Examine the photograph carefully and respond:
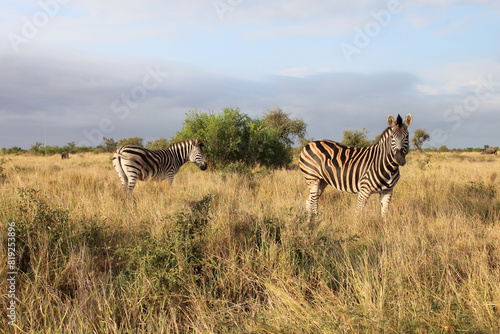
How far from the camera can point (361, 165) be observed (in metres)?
6.19

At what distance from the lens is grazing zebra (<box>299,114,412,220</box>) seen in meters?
5.33

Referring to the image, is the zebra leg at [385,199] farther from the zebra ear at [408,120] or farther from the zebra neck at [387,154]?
the zebra ear at [408,120]

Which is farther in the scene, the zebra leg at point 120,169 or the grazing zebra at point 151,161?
the zebra leg at point 120,169

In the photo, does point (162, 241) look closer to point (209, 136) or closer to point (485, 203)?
point (485, 203)

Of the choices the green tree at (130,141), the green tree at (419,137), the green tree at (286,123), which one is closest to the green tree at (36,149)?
the green tree at (130,141)

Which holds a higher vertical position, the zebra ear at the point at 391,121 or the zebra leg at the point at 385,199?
the zebra ear at the point at 391,121

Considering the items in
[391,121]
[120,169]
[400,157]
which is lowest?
[120,169]

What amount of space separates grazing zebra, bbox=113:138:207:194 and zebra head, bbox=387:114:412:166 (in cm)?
559

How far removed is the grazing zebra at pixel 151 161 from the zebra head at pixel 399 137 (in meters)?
5.59

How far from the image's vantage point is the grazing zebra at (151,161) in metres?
8.38

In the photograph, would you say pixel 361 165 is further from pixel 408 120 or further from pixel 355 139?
pixel 355 139

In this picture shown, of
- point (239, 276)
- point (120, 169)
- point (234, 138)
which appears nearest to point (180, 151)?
point (120, 169)

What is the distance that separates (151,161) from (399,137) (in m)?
6.33

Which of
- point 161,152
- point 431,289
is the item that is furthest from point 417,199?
point 161,152
